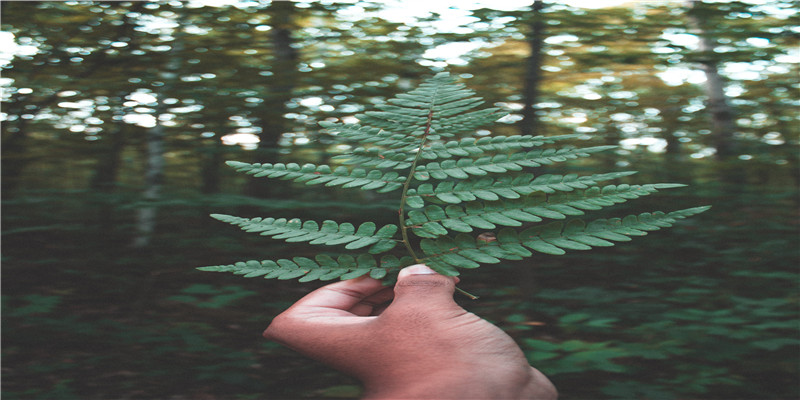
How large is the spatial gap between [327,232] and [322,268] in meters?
0.09

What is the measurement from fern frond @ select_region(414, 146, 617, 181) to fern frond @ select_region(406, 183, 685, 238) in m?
0.07

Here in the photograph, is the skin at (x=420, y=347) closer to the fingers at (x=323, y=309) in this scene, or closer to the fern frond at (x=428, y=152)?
the fingers at (x=323, y=309)

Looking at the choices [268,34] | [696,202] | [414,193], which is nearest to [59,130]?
[268,34]

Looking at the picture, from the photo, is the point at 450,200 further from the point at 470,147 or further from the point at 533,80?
the point at 533,80

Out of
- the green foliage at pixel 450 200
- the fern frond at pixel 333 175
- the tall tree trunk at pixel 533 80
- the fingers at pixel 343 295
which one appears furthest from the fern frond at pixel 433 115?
the tall tree trunk at pixel 533 80

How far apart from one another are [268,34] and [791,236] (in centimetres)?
435

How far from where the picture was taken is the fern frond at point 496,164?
95cm

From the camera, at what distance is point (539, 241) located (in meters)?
0.93

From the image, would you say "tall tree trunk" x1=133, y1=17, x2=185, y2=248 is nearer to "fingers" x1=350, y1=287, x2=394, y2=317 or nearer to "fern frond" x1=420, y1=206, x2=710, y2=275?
"fingers" x1=350, y1=287, x2=394, y2=317

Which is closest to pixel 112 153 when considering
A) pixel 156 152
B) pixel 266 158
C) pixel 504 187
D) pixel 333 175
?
pixel 156 152

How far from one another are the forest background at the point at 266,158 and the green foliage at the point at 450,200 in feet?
6.56

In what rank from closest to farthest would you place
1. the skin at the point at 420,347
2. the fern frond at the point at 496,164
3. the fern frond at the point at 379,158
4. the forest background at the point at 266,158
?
the skin at the point at 420,347
the fern frond at the point at 496,164
the fern frond at the point at 379,158
the forest background at the point at 266,158

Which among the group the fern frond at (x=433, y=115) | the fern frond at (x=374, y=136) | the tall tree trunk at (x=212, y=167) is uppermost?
the fern frond at (x=433, y=115)

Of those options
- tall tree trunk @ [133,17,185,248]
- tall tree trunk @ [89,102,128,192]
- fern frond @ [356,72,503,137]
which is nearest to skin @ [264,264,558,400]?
fern frond @ [356,72,503,137]
